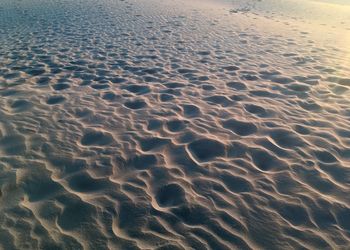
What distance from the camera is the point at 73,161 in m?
4.73

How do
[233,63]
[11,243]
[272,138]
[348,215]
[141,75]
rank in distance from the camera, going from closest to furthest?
[11,243] → [348,215] → [272,138] → [141,75] → [233,63]

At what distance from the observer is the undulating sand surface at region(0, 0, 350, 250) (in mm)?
3625

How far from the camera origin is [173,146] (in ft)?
16.8

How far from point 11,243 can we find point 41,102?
3.65 meters

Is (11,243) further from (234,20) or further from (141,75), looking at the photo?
(234,20)

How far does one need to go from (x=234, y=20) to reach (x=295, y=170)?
41.7 ft

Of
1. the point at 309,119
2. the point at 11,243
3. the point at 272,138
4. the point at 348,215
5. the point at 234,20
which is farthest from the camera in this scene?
the point at 234,20

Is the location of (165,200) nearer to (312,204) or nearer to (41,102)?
(312,204)

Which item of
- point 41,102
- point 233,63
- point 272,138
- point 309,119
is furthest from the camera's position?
point 233,63

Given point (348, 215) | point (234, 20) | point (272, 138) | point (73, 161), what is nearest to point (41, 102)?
point (73, 161)

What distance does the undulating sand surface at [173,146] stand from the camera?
3625 millimetres

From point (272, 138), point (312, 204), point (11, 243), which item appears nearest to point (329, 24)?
point (272, 138)

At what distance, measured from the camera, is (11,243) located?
3.37 meters

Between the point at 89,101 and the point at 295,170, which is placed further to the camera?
the point at 89,101
